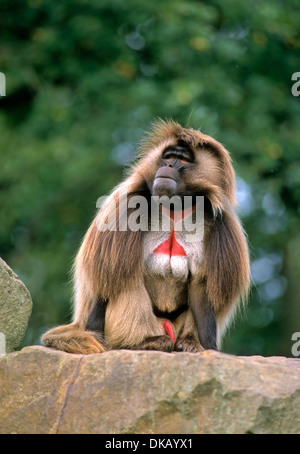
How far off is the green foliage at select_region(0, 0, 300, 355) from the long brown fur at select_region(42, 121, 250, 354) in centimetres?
542

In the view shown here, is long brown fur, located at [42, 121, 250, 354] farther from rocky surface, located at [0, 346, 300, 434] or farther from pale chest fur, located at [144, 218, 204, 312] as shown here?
rocky surface, located at [0, 346, 300, 434]

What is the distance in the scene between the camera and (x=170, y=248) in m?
6.89

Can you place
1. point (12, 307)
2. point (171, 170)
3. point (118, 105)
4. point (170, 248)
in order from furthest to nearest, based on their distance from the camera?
point (118, 105) → point (170, 248) → point (171, 170) → point (12, 307)

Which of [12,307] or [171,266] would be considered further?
[171,266]

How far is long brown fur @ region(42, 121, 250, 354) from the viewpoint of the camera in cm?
663

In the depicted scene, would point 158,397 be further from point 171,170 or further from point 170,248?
point 171,170

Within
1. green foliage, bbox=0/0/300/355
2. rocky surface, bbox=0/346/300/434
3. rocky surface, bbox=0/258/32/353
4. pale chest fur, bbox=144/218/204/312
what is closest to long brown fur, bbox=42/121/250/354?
pale chest fur, bbox=144/218/204/312

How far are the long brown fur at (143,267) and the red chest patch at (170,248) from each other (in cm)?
17

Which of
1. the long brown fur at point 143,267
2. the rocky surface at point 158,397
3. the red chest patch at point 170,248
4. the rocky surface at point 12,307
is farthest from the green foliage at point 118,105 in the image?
the rocky surface at point 158,397

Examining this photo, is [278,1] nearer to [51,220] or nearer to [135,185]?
[51,220]

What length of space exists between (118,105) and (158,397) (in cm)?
841

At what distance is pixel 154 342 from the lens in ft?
21.4

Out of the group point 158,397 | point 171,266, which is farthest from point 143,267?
point 158,397
